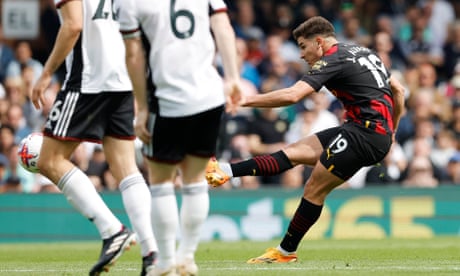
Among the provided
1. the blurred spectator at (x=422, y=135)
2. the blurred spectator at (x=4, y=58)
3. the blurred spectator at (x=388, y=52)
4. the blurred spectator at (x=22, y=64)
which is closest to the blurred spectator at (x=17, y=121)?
the blurred spectator at (x=22, y=64)

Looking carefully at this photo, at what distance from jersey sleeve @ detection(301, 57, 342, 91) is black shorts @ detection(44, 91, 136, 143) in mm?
2038

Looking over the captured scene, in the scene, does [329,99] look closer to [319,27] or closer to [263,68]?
[263,68]

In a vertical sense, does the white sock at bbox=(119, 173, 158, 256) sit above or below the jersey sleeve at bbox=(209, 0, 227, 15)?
below

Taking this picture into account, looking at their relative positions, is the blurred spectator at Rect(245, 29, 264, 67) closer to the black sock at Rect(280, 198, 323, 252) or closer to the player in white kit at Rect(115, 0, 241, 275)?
the black sock at Rect(280, 198, 323, 252)

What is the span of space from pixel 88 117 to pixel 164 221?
1466 mm

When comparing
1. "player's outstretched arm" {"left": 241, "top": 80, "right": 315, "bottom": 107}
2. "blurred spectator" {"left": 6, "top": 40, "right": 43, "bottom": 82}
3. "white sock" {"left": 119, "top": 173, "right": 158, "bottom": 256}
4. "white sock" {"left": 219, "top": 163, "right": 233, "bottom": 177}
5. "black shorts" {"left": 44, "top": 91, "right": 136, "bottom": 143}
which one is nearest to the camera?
"white sock" {"left": 119, "top": 173, "right": 158, "bottom": 256}

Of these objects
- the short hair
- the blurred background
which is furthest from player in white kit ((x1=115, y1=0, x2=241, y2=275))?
the blurred background

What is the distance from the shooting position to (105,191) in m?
16.8

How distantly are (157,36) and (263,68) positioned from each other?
482 inches

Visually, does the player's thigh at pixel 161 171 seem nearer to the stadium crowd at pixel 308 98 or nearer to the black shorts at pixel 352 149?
the black shorts at pixel 352 149

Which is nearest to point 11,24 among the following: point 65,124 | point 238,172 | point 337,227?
point 337,227

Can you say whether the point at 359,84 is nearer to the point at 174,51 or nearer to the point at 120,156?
the point at 120,156

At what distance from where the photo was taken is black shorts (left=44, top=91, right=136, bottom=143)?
8.42 meters

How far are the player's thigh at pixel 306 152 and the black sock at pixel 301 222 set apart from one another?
65cm
